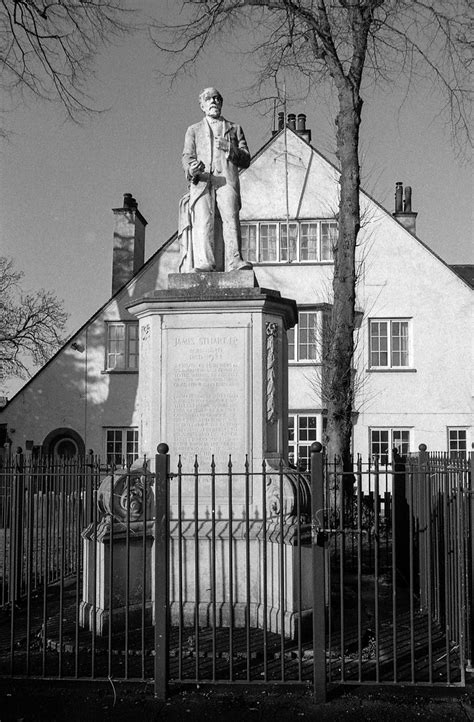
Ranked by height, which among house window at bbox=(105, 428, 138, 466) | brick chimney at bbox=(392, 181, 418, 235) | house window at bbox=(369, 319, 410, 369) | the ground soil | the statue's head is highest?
brick chimney at bbox=(392, 181, 418, 235)

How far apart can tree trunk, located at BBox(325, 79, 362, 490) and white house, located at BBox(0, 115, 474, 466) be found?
294 inches

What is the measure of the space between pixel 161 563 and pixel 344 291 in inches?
400

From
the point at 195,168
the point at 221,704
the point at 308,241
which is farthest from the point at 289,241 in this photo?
the point at 221,704

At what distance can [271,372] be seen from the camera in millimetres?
7141

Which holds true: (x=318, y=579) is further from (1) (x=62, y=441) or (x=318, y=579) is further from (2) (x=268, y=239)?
(1) (x=62, y=441)

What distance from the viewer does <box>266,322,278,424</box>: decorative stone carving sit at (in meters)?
7.10

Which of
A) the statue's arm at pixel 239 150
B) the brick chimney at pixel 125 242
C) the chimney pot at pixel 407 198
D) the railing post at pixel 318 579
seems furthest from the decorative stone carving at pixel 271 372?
the chimney pot at pixel 407 198

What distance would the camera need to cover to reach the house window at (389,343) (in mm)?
22984

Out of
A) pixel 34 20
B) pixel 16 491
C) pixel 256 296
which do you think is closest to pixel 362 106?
pixel 34 20

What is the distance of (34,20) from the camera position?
10.7 m

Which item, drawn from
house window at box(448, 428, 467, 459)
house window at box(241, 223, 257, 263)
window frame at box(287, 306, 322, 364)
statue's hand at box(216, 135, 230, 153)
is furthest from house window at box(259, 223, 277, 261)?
statue's hand at box(216, 135, 230, 153)

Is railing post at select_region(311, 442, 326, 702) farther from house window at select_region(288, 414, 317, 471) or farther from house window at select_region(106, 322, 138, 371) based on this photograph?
house window at select_region(106, 322, 138, 371)

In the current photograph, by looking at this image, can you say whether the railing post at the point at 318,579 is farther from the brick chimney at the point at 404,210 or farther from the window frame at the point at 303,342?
the brick chimney at the point at 404,210

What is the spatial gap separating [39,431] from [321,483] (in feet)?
64.6
